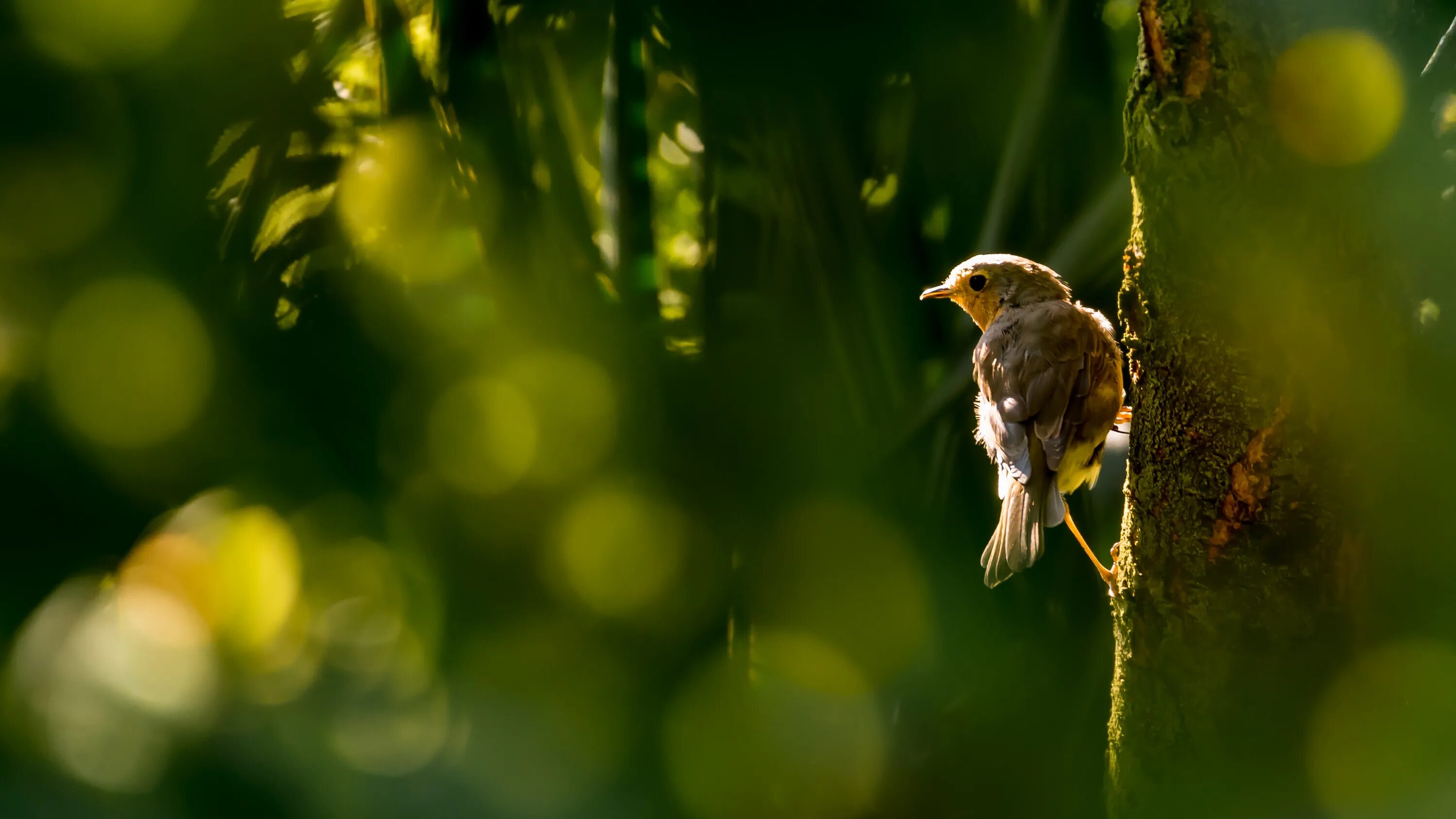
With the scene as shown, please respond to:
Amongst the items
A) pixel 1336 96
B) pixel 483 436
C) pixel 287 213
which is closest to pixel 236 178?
pixel 287 213

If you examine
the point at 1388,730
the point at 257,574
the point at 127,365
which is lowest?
the point at 257,574

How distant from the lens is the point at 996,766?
Answer: 2.68 metres

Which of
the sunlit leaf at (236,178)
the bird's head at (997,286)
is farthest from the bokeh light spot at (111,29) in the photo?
the bird's head at (997,286)

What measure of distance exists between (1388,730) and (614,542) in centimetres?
195

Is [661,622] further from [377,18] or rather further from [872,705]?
[377,18]

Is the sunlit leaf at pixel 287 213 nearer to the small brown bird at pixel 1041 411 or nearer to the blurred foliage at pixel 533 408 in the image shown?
the blurred foliage at pixel 533 408

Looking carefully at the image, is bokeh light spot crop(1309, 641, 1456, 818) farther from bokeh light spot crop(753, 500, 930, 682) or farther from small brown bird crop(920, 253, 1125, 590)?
bokeh light spot crop(753, 500, 930, 682)

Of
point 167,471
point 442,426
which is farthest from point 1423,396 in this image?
point 167,471

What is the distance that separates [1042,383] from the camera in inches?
73.6

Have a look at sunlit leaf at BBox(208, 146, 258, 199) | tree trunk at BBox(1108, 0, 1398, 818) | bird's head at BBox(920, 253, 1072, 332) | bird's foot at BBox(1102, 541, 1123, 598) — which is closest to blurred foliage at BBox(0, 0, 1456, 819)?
sunlit leaf at BBox(208, 146, 258, 199)

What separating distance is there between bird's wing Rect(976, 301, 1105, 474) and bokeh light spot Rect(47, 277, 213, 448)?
1.93m

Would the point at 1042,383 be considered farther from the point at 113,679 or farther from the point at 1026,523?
the point at 113,679

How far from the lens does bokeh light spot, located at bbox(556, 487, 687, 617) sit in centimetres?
282

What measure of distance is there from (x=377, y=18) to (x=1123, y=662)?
2202 mm
